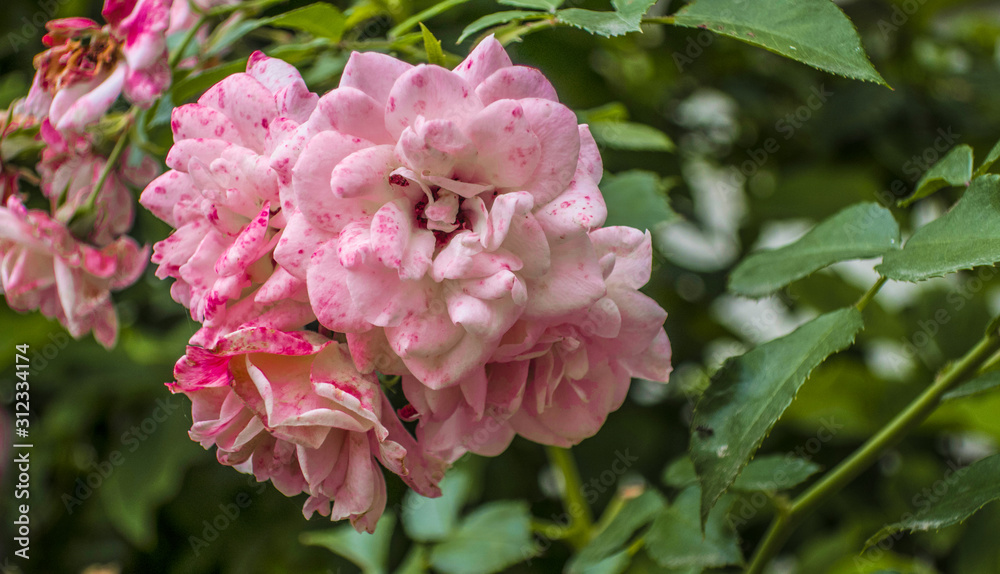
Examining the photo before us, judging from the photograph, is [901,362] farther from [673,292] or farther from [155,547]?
[155,547]

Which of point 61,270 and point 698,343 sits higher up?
point 61,270

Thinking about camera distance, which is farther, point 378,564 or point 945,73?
point 945,73

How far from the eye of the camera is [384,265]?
0.77 ft

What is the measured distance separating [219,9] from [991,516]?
2.55 feet

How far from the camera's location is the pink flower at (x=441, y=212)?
236mm

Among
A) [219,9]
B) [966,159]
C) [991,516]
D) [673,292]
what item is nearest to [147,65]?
[219,9]

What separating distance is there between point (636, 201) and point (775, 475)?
0.16m

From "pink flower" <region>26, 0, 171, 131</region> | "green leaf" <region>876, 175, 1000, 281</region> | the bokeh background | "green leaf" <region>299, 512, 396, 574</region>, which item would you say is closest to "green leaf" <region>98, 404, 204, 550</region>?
the bokeh background

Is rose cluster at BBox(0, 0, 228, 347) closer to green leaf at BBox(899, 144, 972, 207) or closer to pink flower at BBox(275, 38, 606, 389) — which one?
pink flower at BBox(275, 38, 606, 389)

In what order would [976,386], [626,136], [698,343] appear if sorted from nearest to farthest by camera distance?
[976,386], [626,136], [698,343]

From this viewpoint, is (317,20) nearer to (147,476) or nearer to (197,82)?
(197,82)

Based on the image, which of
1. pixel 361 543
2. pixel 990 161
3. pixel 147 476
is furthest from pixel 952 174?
pixel 147 476

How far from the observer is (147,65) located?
358 mm

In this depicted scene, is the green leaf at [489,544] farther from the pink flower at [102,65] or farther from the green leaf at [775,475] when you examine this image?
the pink flower at [102,65]
